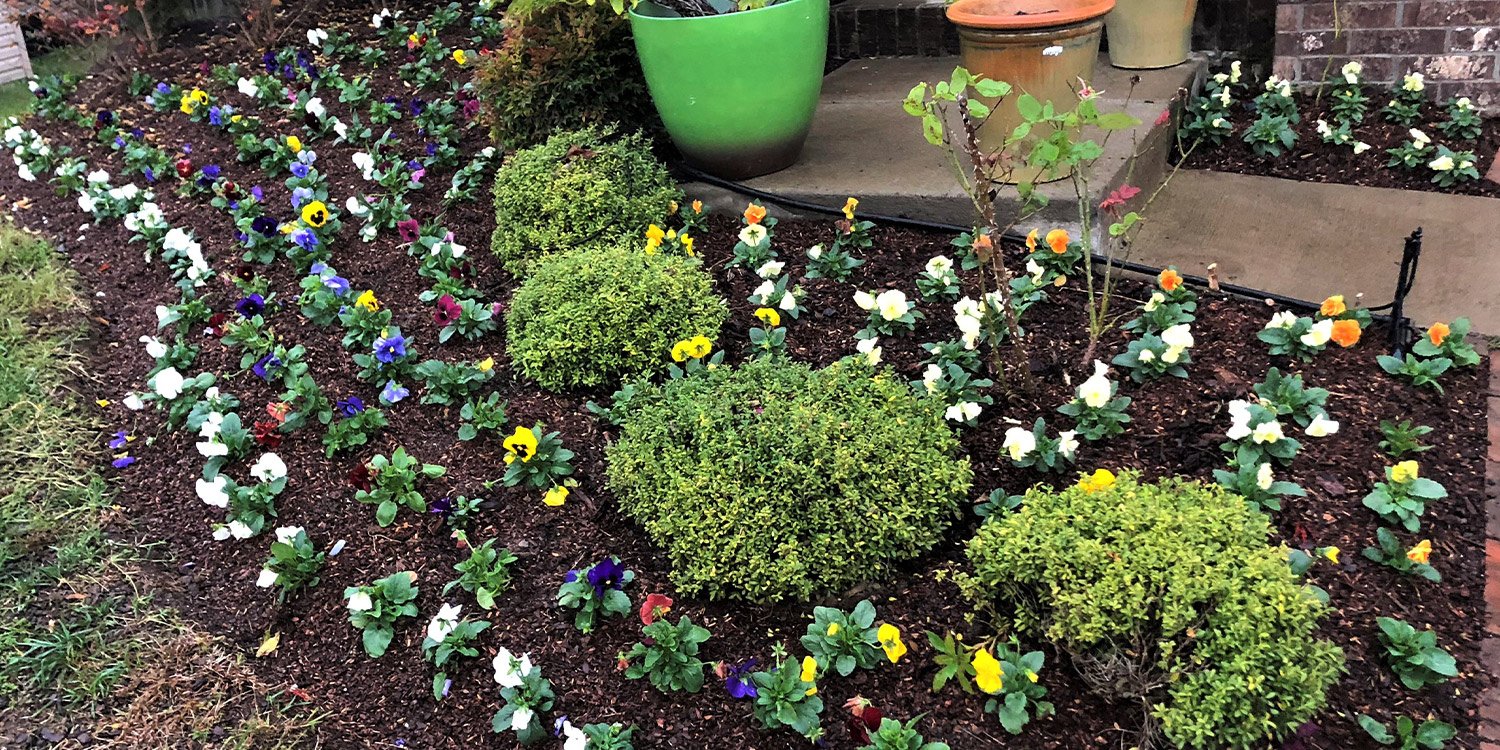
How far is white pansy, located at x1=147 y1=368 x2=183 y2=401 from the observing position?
275 centimetres

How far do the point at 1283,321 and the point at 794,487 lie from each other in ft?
4.32

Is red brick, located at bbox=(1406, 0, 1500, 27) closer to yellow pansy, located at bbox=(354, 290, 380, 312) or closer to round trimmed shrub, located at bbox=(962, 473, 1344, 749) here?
round trimmed shrub, located at bbox=(962, 473, 1344, 749)

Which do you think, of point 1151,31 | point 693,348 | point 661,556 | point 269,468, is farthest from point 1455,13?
point 269,468

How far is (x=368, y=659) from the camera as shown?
6.75 ft

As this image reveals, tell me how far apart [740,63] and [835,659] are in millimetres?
1939

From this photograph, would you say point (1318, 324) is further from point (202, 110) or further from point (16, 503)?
point (202, 110)

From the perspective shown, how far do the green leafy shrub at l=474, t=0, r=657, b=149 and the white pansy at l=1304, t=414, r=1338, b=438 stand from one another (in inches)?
92.6

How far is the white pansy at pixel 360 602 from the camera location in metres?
2.05

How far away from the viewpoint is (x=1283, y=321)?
2418 millimetres

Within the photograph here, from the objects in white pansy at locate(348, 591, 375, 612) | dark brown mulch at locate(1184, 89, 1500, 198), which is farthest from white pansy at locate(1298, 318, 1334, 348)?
white pansy at locate(348, 591, 375, 612)

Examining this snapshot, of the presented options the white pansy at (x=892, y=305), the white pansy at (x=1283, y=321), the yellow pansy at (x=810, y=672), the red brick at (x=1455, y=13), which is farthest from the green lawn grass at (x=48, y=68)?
the red brick at (x=1455, y=13)

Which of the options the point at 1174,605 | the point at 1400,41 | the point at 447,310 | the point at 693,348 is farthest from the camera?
the point at 1400,41

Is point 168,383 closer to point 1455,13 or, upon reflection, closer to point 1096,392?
point 1096,392

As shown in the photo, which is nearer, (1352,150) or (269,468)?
(269,468)
